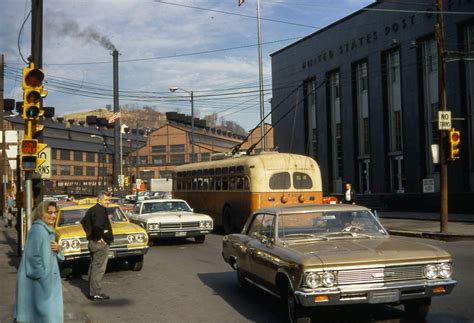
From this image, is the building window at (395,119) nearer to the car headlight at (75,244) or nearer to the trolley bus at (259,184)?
the trolley bus at (259,184)

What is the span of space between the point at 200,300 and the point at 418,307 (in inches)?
135

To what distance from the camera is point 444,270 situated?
6.41 metres

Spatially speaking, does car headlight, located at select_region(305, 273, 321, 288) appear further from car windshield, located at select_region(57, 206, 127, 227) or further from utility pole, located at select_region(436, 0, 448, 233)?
utility pole, located at select_region(436, 0, 448, 233)

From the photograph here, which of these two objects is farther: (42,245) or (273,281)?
(273,281)

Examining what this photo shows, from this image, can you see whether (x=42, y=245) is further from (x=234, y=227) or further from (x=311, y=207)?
(x=234, y=227)

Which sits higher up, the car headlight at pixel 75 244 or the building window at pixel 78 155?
the building window at pixel 78 155

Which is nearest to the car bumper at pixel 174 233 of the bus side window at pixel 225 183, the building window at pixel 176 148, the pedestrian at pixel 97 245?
the bus side window at pixel 225 183

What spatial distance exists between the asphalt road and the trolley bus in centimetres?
565

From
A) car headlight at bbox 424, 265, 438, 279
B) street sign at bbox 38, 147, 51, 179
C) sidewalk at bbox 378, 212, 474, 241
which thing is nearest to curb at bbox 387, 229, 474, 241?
sidewalk at bbox 378, 212, 474, 241

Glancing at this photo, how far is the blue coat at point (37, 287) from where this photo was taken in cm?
492

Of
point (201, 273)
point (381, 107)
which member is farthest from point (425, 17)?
point (201, 273)

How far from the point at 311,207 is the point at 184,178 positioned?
1783cm

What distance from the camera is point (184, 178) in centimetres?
2528

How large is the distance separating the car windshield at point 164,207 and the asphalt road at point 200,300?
451cm
